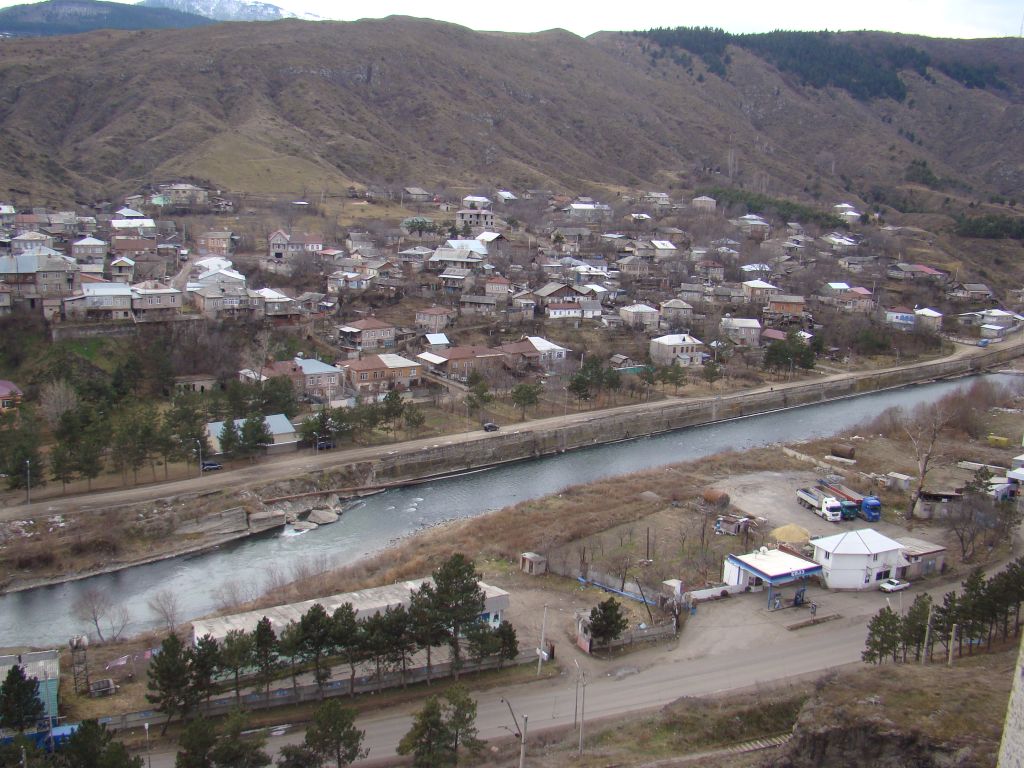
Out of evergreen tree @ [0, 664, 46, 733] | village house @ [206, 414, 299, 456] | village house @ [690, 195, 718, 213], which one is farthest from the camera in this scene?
village house @ [690, 195, 718, 213]

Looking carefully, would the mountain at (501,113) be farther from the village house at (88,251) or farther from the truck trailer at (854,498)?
the truck trailer at (854,498)

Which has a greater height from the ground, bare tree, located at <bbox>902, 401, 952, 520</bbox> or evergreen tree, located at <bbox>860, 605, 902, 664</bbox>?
evergreen tree, located at <bbox>860, 605, 902, 664</bbox>

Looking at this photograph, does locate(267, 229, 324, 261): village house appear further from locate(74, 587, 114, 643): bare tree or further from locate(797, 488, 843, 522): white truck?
locate(797, 488, 843, 522): white truck

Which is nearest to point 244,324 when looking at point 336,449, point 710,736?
point 336,449

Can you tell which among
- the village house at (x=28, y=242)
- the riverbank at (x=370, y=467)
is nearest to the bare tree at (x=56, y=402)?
the riverbank at (x=370, y=467)

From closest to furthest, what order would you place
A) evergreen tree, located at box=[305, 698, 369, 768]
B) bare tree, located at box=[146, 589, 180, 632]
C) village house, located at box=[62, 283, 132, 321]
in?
evergreen tree, located at box=[305, 698, 369, 768] < bare tree, located at box=[146, 589, 180, 632] < village house, located at box=[62, 283, 132, 321]

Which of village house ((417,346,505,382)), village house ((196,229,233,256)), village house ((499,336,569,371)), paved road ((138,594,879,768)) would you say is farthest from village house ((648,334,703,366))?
paved road ((138,594,879,768))

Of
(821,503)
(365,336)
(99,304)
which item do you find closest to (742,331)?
(365,336)
